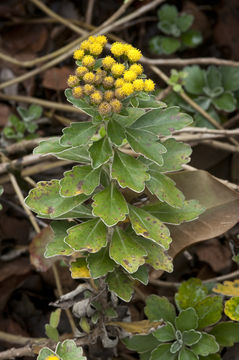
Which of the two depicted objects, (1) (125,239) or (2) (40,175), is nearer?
(1) (125,239)

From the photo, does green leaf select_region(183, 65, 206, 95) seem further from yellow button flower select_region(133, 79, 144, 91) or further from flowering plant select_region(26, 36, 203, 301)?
yellow button flower select_region(133, 79, 144, 91)

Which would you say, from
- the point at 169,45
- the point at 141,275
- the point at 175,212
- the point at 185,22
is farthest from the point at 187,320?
the point at 185,22

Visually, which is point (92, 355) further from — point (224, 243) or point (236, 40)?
point (236, 40)

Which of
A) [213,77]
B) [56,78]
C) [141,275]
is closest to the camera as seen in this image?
[141,275]

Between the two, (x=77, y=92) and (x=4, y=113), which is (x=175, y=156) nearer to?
(x=77, y=92)

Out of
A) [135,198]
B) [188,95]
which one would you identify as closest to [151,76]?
[188,95]

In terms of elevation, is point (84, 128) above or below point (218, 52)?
above
